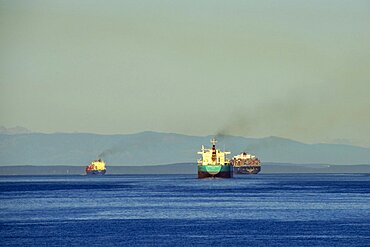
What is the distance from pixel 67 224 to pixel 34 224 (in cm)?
325

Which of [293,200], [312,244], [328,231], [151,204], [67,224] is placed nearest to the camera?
[312,244]

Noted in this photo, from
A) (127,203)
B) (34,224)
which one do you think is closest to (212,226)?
(34,224)

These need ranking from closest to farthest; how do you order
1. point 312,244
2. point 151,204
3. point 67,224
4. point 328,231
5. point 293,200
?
1. point 312,244
2. point 328,231
3. point 67,224
4. point 151,204
5. point 293,200

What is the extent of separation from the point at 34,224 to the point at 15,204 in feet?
134

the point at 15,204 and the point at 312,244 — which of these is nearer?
the point at 312,244

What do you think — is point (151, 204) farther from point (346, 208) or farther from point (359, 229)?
point (359, 229)

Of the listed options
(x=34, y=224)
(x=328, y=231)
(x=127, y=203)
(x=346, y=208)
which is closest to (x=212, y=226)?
(x=328, y=231)

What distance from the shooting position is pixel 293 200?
14950cm

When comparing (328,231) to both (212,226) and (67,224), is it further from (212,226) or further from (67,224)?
(67,224)

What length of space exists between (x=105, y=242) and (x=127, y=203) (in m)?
57.1

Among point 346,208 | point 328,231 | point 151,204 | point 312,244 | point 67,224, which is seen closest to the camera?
point 312,244

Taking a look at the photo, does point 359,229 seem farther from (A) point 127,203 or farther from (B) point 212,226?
(A) point 127,203

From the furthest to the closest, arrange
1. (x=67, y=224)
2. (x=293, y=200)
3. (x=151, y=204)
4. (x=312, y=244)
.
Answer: (x=293, y=200) → (x=151, y=204) → (x=67, y=224) → (x=312, y=244)

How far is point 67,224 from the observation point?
102 meters
